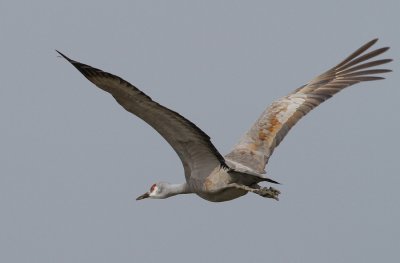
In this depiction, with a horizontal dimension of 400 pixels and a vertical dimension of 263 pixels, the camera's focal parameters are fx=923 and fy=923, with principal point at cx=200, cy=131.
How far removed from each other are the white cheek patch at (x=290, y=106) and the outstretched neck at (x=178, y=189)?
2.56m

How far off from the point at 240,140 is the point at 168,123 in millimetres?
3423

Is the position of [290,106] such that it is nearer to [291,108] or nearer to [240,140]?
[291,108]

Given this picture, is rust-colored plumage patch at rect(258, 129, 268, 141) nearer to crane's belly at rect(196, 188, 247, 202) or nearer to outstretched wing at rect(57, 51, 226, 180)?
crane's belly at rect(196, 188, 247, 202)

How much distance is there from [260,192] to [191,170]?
1.27 metres

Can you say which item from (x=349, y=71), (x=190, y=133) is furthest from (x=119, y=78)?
(x=349, y=71)

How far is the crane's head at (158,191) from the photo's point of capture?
16.9m

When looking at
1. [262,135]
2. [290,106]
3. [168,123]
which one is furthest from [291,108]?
[168,123]

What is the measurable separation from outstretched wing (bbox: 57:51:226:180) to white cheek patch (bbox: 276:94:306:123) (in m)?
2.77

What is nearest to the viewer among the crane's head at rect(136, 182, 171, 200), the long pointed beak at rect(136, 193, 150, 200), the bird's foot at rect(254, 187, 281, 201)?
the bird's foot at rect(254, 187, 281, 201)

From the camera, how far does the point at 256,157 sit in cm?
1684

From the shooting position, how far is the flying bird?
13.6 m

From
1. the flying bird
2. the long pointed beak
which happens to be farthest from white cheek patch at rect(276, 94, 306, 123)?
the long pointed beak

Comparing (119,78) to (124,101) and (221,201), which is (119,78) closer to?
(124,101)

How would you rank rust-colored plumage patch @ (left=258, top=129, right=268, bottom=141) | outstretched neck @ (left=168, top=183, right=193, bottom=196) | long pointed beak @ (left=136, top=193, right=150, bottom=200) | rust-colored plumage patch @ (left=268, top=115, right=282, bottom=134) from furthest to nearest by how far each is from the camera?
rust-colored plumage patch @ (left=268, top=115, right=282, bottom=134) → rust-colored plumage patch @ (left=258, top=129, right=268, bottom=141) → long pointed beak @ (left=136, top=193, right=150, bottom=200) → outstretched neck @ (left=168, top=183, right=193, bottom=196)
